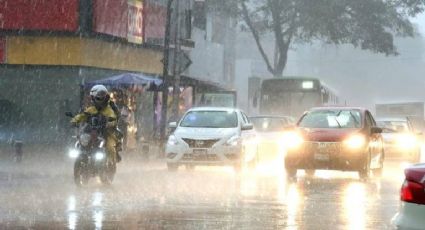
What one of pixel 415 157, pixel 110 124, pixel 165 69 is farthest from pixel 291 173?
pixel 165 69

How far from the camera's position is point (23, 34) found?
29.4 meters

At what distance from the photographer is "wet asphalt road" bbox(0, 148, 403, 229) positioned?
1073 cm

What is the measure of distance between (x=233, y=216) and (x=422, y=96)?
4456 inches

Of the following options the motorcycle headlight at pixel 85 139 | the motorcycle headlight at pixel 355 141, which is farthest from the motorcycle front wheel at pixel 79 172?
the motorcycle headlight at pixel 355 141

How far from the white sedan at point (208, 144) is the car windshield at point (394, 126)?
6519 mm

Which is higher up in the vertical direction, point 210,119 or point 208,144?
point 210,119

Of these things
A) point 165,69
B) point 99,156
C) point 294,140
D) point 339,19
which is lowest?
point 99,156

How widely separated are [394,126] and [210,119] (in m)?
8.00

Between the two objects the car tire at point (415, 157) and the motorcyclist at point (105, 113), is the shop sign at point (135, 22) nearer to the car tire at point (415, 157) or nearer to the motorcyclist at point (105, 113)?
the car tire at point (415, 157)

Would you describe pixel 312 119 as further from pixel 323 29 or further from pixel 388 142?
pixel 323 29

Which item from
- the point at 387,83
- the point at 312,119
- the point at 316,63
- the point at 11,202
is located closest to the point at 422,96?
the point at 387,83

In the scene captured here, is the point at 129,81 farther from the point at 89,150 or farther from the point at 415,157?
the point at 89,150

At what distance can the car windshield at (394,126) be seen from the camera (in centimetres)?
2601

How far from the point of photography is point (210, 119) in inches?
841
